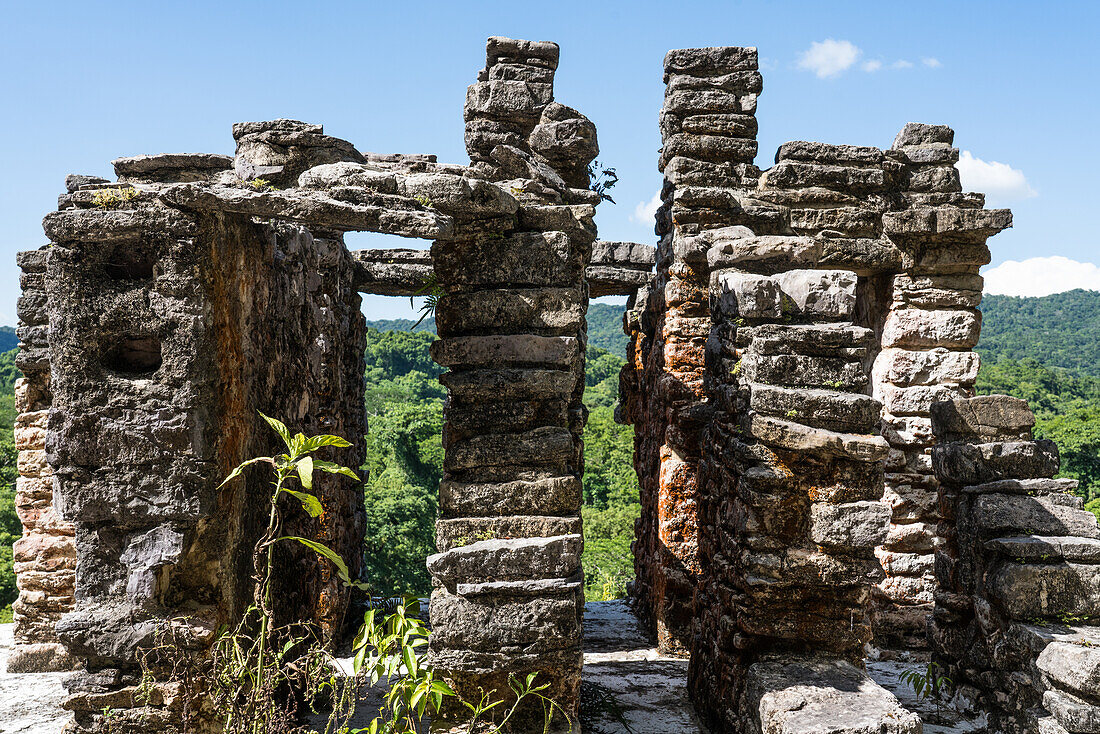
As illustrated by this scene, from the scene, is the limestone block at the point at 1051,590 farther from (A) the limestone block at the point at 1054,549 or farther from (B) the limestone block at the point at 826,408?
(B) the limestone block at the point at 826,408

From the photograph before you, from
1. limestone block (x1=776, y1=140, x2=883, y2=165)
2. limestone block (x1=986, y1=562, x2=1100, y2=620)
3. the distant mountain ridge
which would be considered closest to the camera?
limestone block (x1=986, y1=562, x2=1100, y2=620)

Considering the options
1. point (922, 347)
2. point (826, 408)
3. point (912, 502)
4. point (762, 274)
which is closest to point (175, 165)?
point (762, 274)

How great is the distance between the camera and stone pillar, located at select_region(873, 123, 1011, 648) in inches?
326

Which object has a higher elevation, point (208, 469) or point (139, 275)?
point (139, 275)

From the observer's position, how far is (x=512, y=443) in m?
4.76

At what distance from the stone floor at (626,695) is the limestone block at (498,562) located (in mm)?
1831

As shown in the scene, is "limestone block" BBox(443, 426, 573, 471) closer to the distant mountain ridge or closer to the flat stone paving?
the flat stone paving

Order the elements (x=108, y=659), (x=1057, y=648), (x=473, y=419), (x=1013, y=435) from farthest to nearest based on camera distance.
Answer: (x=1013, y=435) < (x=1057, y=648) < (x=473, y=419) < (x=108, y=659)

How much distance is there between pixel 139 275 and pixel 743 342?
145 inches

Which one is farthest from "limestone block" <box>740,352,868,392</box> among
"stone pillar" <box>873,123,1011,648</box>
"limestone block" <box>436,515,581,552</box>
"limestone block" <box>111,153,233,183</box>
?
"limestone block" <box>111,153,233,183</box>

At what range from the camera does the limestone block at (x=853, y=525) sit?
4879 mm

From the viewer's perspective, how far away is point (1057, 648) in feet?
17.1

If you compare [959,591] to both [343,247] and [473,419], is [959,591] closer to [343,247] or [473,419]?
[473,419]

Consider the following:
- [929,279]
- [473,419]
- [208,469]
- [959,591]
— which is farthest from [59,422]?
[929,279]
